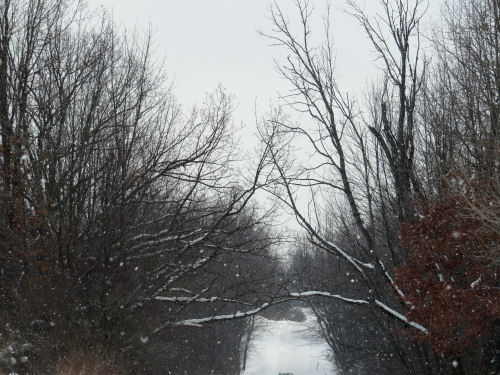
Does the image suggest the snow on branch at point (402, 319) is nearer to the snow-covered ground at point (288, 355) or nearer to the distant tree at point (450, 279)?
the distant tree at point (450, 279)

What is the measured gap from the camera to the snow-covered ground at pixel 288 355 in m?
38.8

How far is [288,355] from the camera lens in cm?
4869

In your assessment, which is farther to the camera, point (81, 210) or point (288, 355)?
point (288, 355)

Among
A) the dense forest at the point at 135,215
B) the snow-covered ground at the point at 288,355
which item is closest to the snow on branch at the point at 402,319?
the dense forest at the point at 135,215

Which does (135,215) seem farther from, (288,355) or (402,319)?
(288,355)

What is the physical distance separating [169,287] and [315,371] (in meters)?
31.7

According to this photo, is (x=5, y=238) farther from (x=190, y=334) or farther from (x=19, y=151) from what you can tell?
(x=190, y=334)

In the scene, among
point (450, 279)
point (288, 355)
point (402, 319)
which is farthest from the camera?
point (288, 355)

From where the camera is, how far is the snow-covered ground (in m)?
38.8

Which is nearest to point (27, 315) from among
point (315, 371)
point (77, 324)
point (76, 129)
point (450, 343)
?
point (77, 324)

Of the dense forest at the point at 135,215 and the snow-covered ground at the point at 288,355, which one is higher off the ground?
the dense forest at the point at 135,215

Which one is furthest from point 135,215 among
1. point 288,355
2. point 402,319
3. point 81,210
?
point 288,355

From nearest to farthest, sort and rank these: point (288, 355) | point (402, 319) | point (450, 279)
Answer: point (450, 279) < point (402, 319) < point (288, 355)

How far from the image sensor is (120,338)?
8.78m
